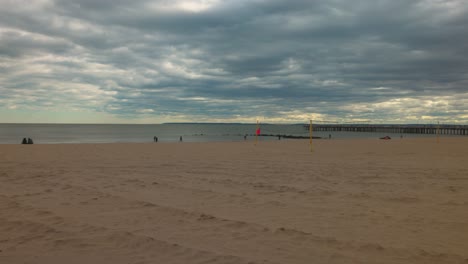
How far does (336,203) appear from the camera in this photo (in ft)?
21.3

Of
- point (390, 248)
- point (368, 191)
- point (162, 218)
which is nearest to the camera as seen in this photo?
point (390, 248)

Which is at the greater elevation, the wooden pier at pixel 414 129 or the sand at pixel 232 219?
the wooden pier at pixel 414 129

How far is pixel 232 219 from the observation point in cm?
544

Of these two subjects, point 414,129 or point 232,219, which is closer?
point 232,219

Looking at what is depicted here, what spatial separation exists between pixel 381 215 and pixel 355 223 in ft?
2.28

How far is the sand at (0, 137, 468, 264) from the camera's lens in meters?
4.16

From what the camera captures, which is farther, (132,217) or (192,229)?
(132,217)

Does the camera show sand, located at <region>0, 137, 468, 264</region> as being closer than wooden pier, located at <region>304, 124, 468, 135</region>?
Yes

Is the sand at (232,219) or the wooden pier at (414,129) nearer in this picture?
the sand at (232,219)

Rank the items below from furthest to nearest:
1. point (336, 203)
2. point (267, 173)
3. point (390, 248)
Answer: point (267, 173) → point (336, 203) → point (390, 248)

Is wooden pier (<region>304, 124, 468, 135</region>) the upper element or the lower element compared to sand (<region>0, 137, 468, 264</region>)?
upper

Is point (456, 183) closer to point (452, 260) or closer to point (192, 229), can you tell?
point (452, 260)

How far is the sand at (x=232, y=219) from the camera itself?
4.16 metres

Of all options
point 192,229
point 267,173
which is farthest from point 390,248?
point 267,173
